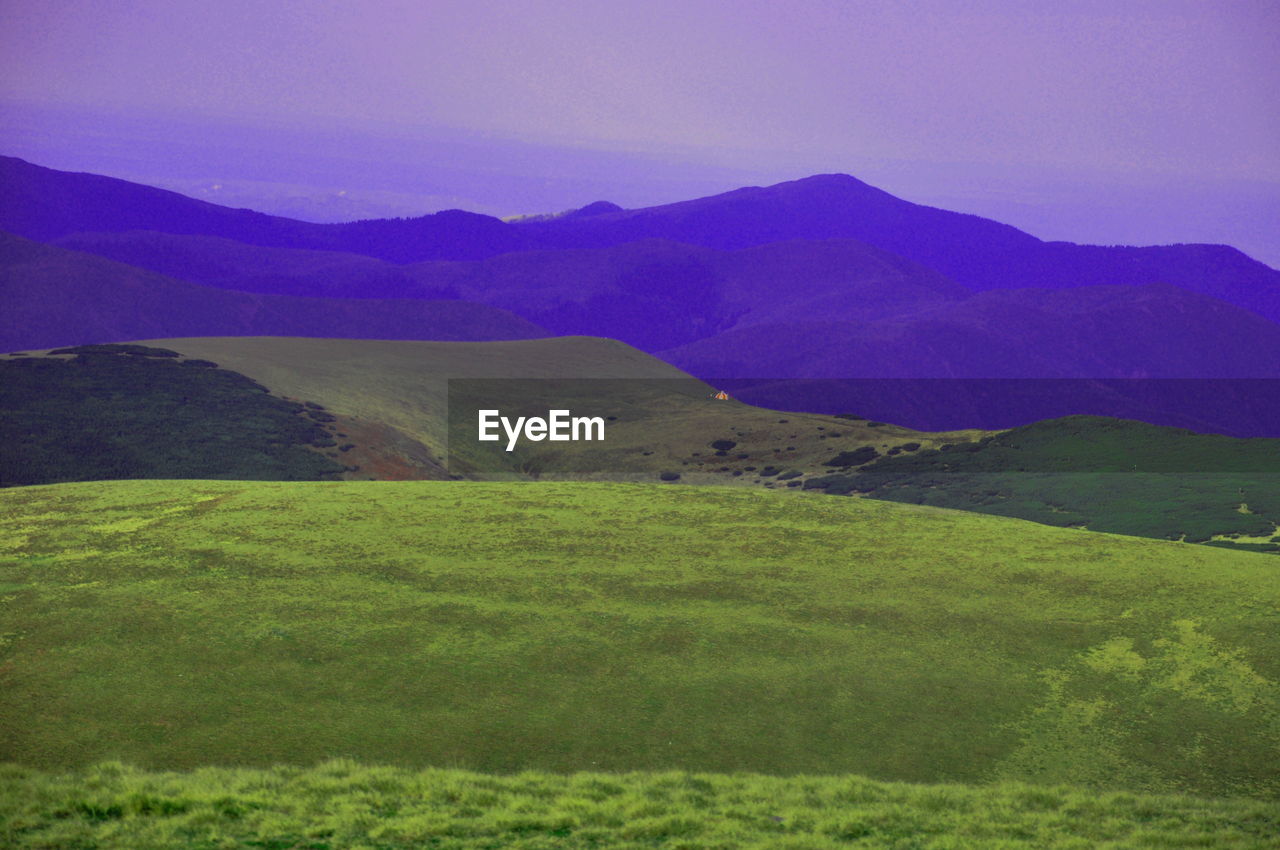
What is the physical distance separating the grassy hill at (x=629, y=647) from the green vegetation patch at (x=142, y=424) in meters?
34.7

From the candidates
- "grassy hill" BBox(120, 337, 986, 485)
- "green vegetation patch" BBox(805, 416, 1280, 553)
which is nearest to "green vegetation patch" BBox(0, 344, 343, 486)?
"grassy hill" BBox(120, 337, 986, 485)

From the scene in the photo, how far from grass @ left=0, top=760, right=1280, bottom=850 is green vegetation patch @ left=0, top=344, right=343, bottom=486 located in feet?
179

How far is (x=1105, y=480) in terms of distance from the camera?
60594 millimetres

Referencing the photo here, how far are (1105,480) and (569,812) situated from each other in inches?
2094

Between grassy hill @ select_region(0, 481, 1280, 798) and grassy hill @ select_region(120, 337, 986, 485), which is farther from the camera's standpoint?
grassy hill @ select_region(120, 337, 986, 485)

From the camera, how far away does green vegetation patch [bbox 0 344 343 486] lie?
68.6 metres

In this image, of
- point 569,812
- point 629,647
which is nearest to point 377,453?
point 629,647

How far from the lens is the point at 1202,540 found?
1838 inches

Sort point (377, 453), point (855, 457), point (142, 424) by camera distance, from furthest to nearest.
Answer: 1. point (377, 453)
2. point (142, 424)
3. point (855, 457)

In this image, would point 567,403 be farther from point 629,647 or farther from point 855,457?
point 629,647

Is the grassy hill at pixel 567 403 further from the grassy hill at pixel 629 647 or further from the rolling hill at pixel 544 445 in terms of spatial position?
the grassy hill at pixel 629 647

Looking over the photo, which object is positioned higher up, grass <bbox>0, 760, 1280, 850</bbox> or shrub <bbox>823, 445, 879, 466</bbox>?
shrub <bbox>823, 445, 879, 466</bbox>

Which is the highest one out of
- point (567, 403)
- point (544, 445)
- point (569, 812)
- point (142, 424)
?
point (567, 403)

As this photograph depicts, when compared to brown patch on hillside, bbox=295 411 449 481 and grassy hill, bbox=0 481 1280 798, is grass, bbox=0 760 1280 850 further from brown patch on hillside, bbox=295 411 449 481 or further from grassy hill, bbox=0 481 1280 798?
brown patch on hillside, bbox=295 411 449 481
